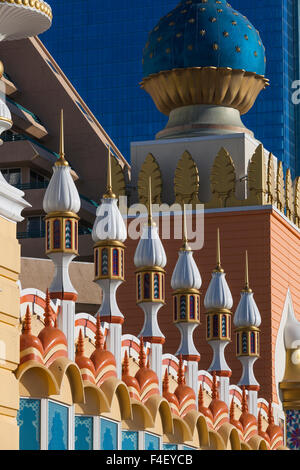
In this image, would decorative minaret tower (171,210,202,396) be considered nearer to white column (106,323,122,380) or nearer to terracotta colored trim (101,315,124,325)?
terracotta colored trim (101,315,124,325)

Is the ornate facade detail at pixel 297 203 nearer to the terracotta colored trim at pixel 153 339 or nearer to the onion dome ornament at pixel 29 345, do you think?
the terracotta colored trim at pixel 153 339

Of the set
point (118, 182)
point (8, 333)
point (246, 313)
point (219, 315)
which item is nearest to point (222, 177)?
point (118, 182)

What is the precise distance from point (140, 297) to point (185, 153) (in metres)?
10.8

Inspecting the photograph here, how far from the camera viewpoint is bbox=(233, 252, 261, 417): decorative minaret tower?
39.2 metres

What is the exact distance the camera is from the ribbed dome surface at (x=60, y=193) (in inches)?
1123

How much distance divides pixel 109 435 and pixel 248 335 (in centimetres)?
1000

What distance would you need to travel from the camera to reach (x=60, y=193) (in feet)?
93.7

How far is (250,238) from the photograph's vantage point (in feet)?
141

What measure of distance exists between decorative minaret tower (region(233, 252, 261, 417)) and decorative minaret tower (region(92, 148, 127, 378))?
8.67m

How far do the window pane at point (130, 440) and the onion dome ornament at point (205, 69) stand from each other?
15.3 metres

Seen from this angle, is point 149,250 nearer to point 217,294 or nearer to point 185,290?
point 185,290

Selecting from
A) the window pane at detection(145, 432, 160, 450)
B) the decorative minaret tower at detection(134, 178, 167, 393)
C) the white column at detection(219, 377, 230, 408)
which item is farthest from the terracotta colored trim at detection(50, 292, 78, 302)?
the white column at detection(219, 377, 230, 408)

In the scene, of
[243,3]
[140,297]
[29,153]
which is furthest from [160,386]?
[243,3]

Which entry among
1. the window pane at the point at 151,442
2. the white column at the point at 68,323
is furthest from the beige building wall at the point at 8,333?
the window pane at the point at 151,442
